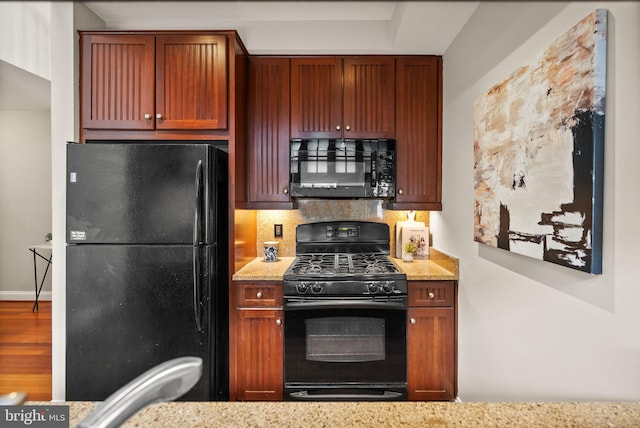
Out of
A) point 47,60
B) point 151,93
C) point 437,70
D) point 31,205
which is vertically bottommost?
point 31,205

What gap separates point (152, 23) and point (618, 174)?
1.20m

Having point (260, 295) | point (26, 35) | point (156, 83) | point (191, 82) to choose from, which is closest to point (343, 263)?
point (260, 295)

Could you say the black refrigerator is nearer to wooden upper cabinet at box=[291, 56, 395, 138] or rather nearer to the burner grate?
the burner grate

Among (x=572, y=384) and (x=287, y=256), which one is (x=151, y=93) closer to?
(x=287, y=256)

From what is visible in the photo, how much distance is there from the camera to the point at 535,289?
4.49ft

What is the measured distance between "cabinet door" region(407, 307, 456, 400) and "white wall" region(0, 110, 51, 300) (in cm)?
201

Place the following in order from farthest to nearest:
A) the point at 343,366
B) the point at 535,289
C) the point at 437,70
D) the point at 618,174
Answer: the point at 437,70 → the point at 343,366 → the point at 535,289 → the point at 618,174

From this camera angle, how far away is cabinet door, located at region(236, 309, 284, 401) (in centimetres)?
215

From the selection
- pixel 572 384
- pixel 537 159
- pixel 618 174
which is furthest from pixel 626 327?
pixel 537 159

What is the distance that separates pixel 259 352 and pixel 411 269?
112 cm

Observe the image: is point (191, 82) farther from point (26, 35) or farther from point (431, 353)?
point (431, 353)

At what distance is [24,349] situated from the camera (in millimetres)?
1084

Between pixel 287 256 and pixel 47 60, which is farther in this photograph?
pixel 287 256
